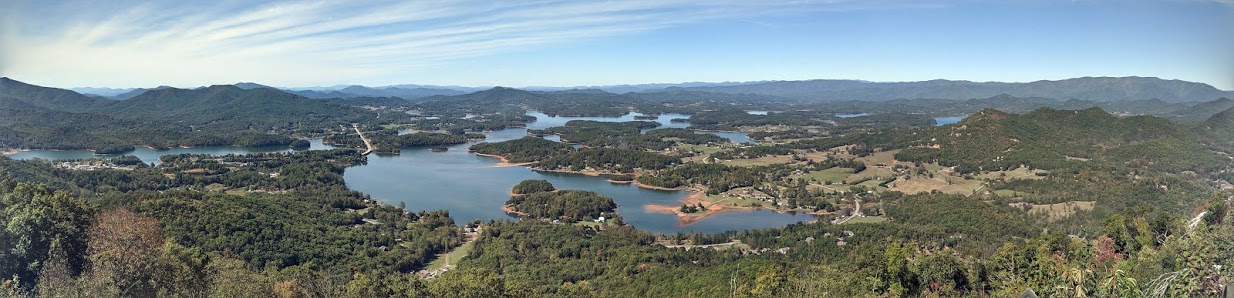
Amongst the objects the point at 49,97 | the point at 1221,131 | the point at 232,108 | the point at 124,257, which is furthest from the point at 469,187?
A: the point at 49,97

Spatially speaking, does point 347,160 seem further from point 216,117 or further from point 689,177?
point 216,117

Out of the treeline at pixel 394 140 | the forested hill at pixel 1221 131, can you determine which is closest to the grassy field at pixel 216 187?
the treeline at pixel 394 140

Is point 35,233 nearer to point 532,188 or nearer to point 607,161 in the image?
point 532,188

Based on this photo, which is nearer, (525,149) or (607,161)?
(607,161)

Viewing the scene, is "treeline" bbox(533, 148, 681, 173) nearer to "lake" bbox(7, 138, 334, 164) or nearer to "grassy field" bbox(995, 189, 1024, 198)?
"grassy field" bbox(995, 189, 1024, 198)

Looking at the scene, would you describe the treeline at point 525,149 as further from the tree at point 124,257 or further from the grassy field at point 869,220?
the tree at point 124,257
